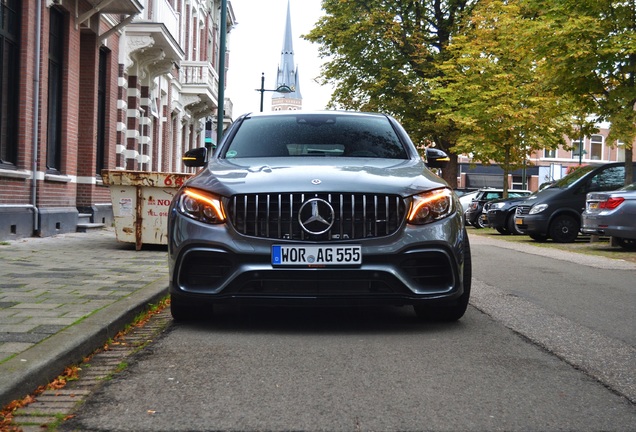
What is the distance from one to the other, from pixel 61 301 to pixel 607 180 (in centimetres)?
1598

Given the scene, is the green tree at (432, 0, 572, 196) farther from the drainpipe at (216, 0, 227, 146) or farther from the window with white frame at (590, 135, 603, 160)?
the window with white frame at (590, 135, 603, 160)

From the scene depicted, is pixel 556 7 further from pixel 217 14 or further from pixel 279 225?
pixel 217 14

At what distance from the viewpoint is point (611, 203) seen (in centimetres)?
1606

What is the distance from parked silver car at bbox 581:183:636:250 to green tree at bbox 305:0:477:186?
1766cm

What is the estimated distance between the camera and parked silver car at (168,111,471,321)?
5512 millimetres

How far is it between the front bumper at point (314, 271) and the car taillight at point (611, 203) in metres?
11.2

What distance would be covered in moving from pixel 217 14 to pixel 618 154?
4483 cm

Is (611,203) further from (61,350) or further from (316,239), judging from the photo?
(61,350)

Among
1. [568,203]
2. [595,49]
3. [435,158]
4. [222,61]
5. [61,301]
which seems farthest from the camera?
[222,61]

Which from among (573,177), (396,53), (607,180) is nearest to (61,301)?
(573,177)

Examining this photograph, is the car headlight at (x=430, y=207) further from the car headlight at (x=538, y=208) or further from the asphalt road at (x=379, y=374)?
the car headlight at (x=538, y=208)

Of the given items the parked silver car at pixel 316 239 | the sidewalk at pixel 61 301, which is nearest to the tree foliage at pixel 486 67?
the sidewalk at pixel 61 301

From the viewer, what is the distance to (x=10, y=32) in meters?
13.6

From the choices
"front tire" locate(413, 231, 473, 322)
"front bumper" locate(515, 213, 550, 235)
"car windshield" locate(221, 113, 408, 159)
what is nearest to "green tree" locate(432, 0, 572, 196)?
"front bumper" locate(515, 213, 550, 235)
